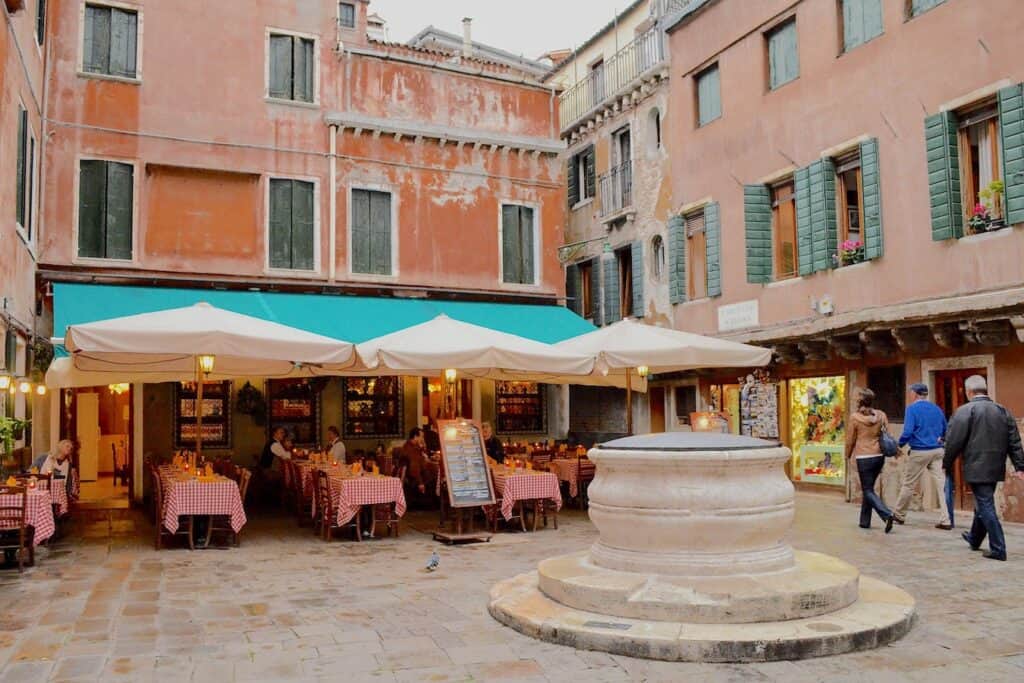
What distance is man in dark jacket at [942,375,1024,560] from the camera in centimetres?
801

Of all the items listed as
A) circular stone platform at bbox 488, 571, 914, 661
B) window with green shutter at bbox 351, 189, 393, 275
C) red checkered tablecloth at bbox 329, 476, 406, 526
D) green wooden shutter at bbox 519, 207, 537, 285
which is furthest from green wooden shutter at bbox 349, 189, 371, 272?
circular stone platform at bbox 488, 571, 914, 661

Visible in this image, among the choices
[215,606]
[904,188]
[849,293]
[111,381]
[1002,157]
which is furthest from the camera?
[849,293]

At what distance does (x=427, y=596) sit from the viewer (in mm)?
6883

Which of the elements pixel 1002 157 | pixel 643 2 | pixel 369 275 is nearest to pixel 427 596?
pixel 1002 157

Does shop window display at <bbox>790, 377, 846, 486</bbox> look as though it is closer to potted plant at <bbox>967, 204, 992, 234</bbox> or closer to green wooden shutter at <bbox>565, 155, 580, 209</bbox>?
potted plant at <bbox>967, 204, 992, 234</bbox>

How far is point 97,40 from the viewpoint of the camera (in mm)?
14930

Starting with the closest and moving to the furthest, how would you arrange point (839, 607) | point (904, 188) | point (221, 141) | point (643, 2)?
point (839, 607) < point (904, 188) < point (221, 141) < point (643, 2)

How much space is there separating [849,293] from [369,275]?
815 cm

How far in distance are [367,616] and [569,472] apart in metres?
6.45

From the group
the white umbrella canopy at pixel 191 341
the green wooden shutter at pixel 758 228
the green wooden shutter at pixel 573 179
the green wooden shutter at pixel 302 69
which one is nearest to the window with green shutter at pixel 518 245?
the green wooden shutter at pixel 573 179

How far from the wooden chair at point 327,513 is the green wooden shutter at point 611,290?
35.1 ft

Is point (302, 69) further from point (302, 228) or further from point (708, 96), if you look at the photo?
point (708, 96)

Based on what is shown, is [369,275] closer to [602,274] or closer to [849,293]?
[602,274]

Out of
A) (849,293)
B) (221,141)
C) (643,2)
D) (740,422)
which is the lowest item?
(740,422)
